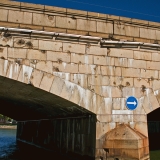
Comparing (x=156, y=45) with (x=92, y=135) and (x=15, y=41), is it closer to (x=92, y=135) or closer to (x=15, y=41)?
(x=92, y=135)

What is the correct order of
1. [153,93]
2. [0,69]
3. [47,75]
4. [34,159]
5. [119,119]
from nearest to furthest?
1. [0,69]
2. [47,75]
3. [119,119]
4. [153,93]
5. [34,159]

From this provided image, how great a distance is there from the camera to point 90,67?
831 cm

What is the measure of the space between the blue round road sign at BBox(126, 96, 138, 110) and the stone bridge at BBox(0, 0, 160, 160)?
A: 0.11m

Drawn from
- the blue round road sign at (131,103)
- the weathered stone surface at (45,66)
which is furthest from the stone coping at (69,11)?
the blue round road sign at (131,103)

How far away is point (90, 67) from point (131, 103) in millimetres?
1771

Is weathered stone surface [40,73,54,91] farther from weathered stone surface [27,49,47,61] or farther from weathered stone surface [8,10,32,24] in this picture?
weathered stone surface [8,10,32,24]

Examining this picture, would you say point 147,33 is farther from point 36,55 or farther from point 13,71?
point 13,71

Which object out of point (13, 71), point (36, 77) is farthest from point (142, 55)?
point (13, 71)

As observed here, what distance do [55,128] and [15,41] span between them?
626cm

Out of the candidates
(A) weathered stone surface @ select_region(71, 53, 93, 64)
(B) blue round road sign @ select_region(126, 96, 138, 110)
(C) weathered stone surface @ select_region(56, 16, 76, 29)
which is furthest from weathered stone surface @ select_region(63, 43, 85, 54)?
(B) blue round road sign @ select_region(126, 96, 138, 110)

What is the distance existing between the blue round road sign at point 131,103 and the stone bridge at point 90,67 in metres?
0.11

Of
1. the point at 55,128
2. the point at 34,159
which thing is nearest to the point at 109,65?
the point at 55,128

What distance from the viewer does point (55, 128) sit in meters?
12.8

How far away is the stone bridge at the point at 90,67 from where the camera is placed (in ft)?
25.1
